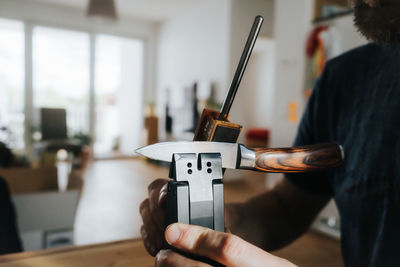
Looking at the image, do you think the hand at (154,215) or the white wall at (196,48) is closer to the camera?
the hand at (154,215)

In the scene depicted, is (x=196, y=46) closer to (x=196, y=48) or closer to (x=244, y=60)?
(x=196, y=48)

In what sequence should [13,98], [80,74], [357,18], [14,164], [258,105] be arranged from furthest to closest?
[258,105]
[80,74]
[13,98]
[14,164]
[357,18]

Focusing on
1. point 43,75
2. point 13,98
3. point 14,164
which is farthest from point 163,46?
point 14,164

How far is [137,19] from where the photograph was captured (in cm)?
393

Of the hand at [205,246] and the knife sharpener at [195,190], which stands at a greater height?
the knife sharpener at [195,190]

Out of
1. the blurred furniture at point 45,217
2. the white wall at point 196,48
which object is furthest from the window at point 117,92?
the blurred furniture at point 45,217

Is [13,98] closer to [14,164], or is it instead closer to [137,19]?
[137,19]

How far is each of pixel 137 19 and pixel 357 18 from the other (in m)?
4.02

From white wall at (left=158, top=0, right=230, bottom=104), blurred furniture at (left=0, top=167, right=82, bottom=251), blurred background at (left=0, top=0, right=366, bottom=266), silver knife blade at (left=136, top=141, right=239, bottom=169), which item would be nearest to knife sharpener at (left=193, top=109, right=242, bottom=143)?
silver knife blade at (left=136, top=141, right=239, bottom=169)

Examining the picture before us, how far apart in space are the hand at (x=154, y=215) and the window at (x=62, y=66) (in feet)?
11.0

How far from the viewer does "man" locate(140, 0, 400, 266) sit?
0.84 feet

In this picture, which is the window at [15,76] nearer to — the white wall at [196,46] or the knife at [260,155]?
the white wall at [196,46]

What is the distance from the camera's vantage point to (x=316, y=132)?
40 centimetres

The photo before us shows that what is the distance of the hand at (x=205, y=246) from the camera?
15cm
